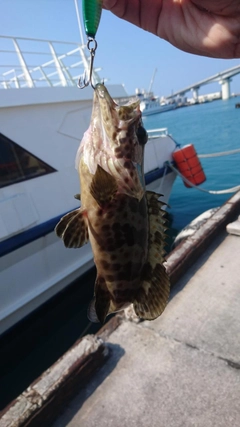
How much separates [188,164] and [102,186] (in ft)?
29.9

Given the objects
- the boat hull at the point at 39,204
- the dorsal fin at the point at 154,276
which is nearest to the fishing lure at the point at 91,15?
the dorsal fin at the point at 154,276

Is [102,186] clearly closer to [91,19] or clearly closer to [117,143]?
[117,143]

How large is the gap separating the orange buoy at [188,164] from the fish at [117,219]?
868cm

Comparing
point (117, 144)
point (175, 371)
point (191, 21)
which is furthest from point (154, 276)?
point (175, 371)

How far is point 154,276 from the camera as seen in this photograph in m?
2.13

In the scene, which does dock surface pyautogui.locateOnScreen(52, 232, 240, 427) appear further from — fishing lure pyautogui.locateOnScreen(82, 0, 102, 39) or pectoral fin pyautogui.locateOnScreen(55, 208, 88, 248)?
fishing lure pyautogui.locateOnScreen(82, 0, 102, 39)

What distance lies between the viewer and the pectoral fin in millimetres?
2014

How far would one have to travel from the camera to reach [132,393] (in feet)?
12.2

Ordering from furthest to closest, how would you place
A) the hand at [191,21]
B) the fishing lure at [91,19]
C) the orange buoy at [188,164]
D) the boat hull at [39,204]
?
the orange buoy at [188,164]
the boat hull at [39,204]
the hand at [191,21]
the fishing lure at [91,19]

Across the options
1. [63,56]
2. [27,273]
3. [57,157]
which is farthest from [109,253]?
[63,56]

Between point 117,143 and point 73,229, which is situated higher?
point 117,143

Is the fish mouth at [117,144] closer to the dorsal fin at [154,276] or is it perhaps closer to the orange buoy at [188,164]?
the dorsal fin at [154,276]

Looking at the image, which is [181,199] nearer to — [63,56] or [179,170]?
[179,170]

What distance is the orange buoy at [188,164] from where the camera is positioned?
10.6 m
